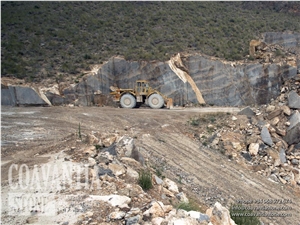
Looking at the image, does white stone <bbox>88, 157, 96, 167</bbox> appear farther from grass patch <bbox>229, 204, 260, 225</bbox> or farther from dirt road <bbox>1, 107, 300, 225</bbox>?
grass patch <bbox>229, 204, 260, 225</bbox>

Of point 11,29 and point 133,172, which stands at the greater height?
point 11,29

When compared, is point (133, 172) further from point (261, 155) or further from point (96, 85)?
point (96, 85)

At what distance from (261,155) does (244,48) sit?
41.7 feet

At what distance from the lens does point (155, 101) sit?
1562 centimetres

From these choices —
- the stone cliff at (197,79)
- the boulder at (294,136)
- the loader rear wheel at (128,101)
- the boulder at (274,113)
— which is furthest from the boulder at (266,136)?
the loader rear wheel at (128,101)

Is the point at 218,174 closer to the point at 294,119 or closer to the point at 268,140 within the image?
the point at 268,140

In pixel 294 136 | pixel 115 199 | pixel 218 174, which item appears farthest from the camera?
pixel 294 136

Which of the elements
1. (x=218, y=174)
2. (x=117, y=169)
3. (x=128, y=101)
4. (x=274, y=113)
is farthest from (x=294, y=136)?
(x=128, y=101)

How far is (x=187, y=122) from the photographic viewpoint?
1294 cm

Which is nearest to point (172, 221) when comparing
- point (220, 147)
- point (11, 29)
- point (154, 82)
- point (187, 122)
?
point (220, 147)

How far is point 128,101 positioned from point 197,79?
542 centimetres

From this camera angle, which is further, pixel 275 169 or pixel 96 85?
pixel 96 85

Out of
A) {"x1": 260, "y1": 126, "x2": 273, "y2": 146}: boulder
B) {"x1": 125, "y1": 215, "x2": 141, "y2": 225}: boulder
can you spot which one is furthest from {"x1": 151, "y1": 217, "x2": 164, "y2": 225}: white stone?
{"x1": 260, "y1": 126, "x2": 273, "y2": 146}: boulder

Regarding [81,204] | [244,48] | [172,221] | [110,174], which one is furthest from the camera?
[244,48]
